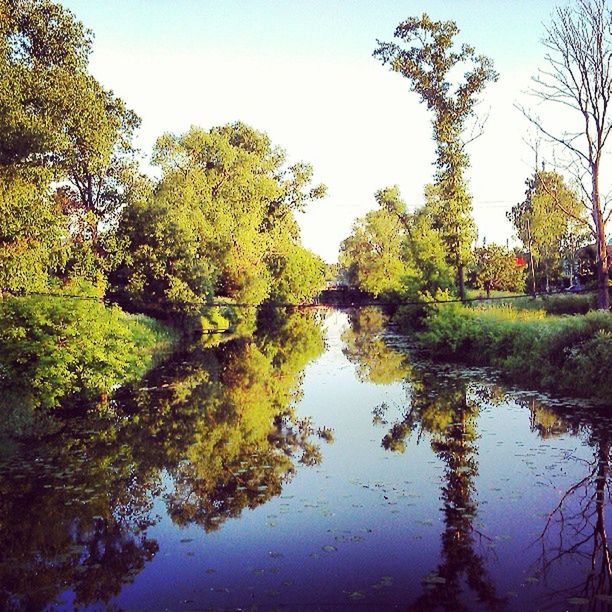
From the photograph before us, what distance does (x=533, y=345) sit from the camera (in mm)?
20266

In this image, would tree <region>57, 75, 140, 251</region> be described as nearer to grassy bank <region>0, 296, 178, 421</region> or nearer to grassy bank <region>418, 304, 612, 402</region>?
grassy bank <region>0, 296, 178, 421</region>

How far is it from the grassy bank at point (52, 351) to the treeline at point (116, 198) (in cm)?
175

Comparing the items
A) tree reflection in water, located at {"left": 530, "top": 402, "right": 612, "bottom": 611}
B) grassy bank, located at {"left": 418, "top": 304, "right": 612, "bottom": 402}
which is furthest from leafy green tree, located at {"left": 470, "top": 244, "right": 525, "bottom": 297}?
tree reflection in water, located at {"left": 530, "top": 402, "right": 612, "bottom": 611}

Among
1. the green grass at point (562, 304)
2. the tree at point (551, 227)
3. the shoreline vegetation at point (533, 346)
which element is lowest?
the shoreline vegetation at point (533, 346)

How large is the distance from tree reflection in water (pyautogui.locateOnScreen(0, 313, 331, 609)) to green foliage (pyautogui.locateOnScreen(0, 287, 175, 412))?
101 centimetres

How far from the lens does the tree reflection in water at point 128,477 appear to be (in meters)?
7.83

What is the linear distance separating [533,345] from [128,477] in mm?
13963

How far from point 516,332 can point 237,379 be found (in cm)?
1028

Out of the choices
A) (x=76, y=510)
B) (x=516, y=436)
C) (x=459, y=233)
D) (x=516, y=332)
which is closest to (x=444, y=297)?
(x=459, y=233)

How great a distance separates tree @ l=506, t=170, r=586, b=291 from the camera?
4497cm

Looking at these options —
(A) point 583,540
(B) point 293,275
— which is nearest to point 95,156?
(A) point 583,540

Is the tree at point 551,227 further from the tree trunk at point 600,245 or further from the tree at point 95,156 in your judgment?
the tree at point 95,156

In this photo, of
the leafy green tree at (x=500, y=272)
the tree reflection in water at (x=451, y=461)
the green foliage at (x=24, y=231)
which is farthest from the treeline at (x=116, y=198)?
the leafy green tree at (x=500, y=272)

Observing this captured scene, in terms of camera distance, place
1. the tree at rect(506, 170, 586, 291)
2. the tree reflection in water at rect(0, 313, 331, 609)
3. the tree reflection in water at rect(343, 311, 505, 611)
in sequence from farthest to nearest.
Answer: the tree at rect(506, 170, 586, 291) → the tree reflection in water at rect(0, 313, 331, 609) → the tree reflection in water at rect(343, 311, 505, 611)
